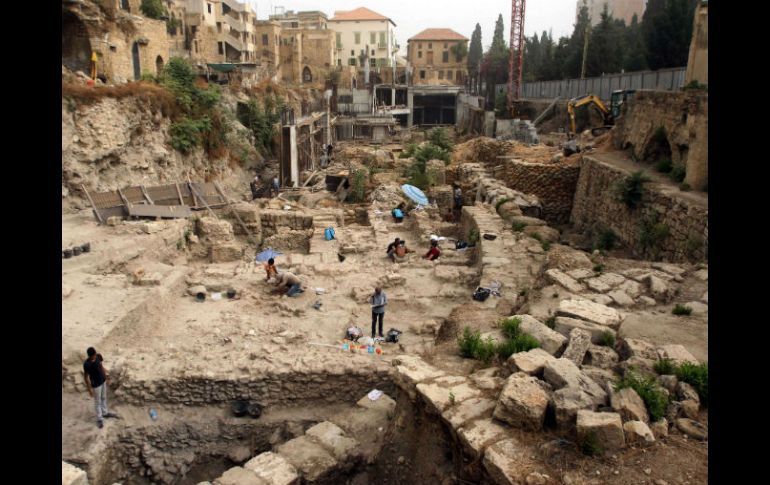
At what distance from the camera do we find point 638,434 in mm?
4164

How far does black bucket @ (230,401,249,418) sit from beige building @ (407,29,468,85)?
2630 inches

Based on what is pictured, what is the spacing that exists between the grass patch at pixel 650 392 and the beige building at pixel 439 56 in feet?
226

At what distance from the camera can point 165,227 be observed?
13844 millimetres

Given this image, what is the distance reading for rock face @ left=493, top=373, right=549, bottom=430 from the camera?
14.6 feet

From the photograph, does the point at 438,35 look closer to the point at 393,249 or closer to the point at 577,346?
the point at 393,249

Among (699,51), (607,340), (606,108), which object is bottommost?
(607,340)

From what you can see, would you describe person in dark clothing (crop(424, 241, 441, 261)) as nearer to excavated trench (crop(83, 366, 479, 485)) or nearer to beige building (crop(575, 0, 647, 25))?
excavated trench (crop(83, 366, 479, 485))

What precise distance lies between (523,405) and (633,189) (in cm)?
920

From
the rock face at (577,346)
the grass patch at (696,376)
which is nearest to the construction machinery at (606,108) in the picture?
the rock face at (577,346)

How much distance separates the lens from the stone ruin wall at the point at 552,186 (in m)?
17.0

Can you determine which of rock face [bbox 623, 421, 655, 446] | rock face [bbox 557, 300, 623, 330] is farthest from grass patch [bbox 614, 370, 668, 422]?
rock face [bbox 557, 300, 623, 330]

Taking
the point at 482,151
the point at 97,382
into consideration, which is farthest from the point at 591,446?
the point at 482,151
